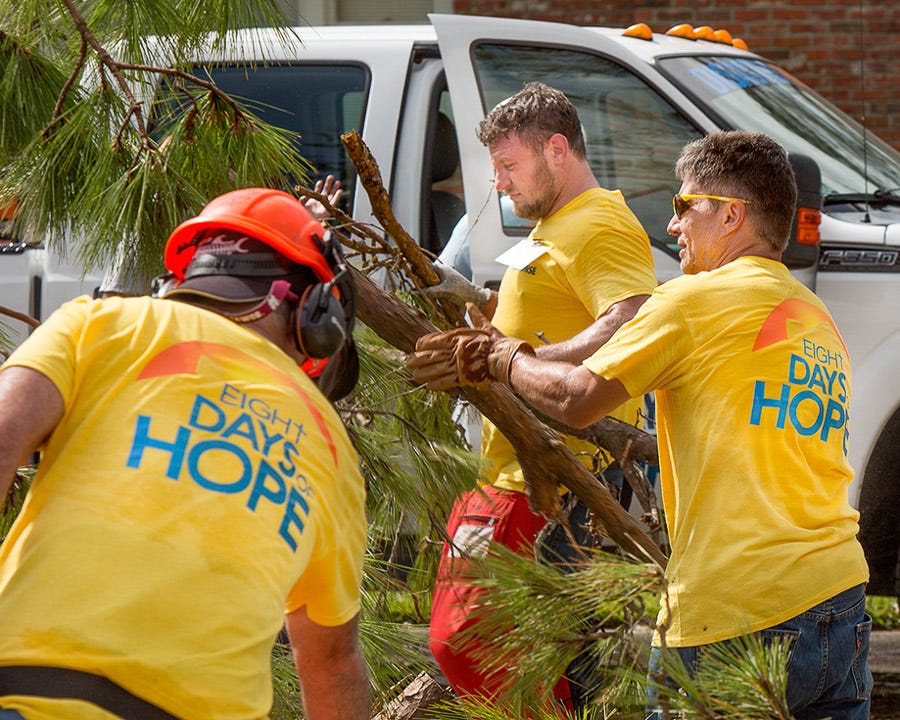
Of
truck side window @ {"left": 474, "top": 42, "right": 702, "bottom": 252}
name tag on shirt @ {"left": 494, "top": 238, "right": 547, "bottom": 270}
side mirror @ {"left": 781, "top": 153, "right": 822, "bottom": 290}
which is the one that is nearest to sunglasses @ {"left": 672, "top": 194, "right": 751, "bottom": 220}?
name tag on shirt @ {"left": 494, "top": 238, "right": 547, "bottom": 270}

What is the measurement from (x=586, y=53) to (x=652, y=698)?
3.02 metres

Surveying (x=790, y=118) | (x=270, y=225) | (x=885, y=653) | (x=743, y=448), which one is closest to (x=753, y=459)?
(x=743, y=448)

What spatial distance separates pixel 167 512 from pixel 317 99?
3.19m

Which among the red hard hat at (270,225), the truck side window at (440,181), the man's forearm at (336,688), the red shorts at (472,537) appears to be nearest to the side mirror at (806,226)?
the truck side window at (440,181)

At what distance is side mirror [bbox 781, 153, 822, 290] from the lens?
11.7 ft

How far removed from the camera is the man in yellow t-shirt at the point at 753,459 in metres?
2.07

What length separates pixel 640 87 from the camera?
4.28 m

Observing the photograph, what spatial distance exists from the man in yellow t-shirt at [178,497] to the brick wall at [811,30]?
6423 millimetres

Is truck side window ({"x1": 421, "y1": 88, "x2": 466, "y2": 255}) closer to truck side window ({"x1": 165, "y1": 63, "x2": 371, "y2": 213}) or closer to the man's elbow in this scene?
truck side window ({"x1": 165, "y1": 63, "x2": 371, "y2": 213})

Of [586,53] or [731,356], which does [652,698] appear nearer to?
[731,356]

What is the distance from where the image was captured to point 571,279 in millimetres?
2965

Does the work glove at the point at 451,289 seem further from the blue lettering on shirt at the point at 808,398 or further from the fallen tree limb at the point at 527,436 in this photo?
the blue lettering on shirt at the point at 808,398

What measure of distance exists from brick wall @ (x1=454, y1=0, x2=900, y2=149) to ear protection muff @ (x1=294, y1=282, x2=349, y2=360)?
635cm

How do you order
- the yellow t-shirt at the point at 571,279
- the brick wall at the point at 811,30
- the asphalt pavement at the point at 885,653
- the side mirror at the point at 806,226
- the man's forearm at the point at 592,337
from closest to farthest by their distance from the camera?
1. the man's forearm at the point at 592,337
2. the yellow t-shirt at the point at 571,279
3. the side mirror at the point at 806,226
4. the asphalt pavement at the point at 885,653
5. the brick wall at the point at 811,30
